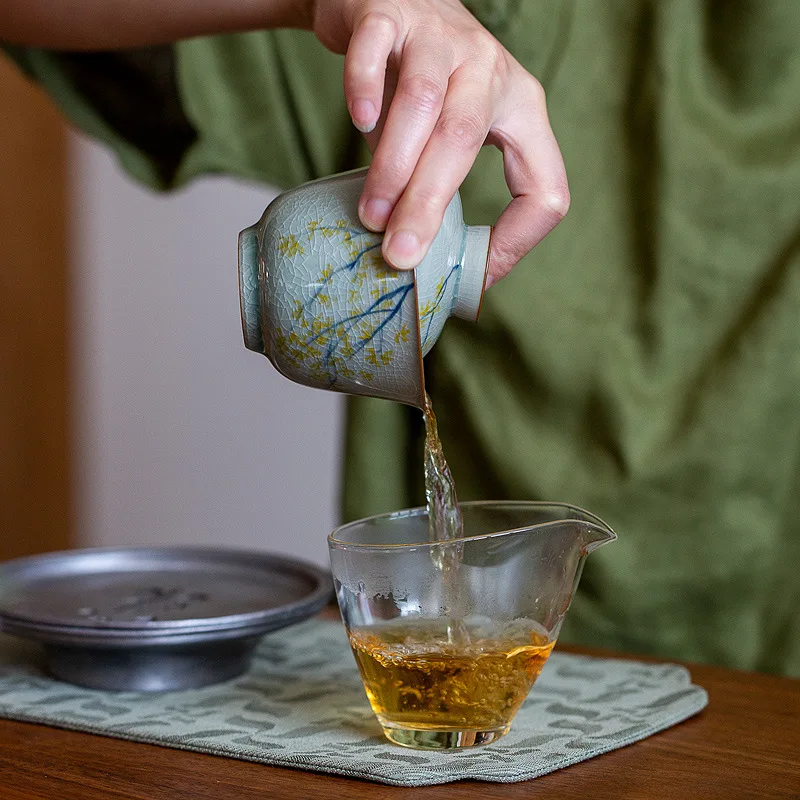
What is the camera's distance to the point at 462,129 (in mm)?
625

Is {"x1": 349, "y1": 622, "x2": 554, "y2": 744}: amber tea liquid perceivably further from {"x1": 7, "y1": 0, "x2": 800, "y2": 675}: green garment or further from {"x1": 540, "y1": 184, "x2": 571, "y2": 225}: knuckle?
{"x1": 7, "y1": 0, "x2": 800, "y2": 675}: green garment

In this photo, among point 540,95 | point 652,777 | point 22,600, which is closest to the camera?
point 652,777

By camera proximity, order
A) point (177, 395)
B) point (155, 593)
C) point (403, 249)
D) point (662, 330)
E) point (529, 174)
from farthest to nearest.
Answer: point (177, 395), point (662, 330), point (155, 593), point (529, 174), point (403, 249)

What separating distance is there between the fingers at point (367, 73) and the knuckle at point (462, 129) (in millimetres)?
39

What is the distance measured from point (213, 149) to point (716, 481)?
619mm

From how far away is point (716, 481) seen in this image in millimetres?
1036

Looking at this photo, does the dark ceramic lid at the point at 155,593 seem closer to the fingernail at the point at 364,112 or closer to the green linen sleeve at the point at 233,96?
the fingernail at the point at 364,112

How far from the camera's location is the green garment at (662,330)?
1.03 metres

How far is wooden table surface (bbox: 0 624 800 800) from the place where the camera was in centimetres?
58

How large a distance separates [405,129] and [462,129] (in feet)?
0.12

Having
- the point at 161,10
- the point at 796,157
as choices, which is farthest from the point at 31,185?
the point at 796,157

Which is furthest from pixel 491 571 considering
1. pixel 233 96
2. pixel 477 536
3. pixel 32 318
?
pixel 32 318

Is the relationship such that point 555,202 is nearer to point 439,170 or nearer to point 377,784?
point 439,170

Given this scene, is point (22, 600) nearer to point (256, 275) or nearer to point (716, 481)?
point (256, 275)
